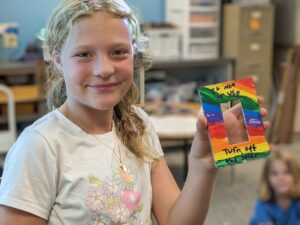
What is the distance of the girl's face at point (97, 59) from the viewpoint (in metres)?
0.94

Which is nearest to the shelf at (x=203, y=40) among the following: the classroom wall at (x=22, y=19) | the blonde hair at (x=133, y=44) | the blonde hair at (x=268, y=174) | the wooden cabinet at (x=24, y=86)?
the classroom wall at (x=22, y=19)

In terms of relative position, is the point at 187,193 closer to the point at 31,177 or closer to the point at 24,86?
the point at 31,177

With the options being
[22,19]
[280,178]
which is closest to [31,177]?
[280,178]

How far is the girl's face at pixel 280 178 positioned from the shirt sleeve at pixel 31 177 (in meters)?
1.62

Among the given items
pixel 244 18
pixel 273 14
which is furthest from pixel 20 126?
pixel 273 14

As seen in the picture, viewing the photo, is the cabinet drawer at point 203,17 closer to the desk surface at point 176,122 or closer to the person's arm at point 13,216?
the desk surface at point 176,122

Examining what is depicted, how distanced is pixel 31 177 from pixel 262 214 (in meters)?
1.58

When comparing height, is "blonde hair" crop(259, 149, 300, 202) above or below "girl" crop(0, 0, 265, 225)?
below

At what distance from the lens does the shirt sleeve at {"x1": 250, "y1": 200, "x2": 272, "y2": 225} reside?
2262mm

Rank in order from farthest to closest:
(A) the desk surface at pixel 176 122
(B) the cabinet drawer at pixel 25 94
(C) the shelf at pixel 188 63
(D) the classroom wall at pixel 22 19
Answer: (C) the shelf at pixel 188 63 → (D) the classroom wall at pixel 22 19 → (B) the cabinet drawer at pixel 25 94 → (A) the desk surface at pixel 176 122

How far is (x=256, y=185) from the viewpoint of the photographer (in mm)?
3590

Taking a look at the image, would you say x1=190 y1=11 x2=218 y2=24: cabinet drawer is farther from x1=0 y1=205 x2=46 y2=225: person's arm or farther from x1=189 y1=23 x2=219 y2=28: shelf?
x1=0 y1=205 x2=46 y2=225: person's arm

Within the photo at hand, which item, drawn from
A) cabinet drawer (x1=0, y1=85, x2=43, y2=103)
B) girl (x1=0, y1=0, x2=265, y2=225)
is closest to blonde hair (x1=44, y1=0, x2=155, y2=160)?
girl (x1=0, y1=0, x2=265, y2=225)

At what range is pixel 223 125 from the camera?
898 mm
